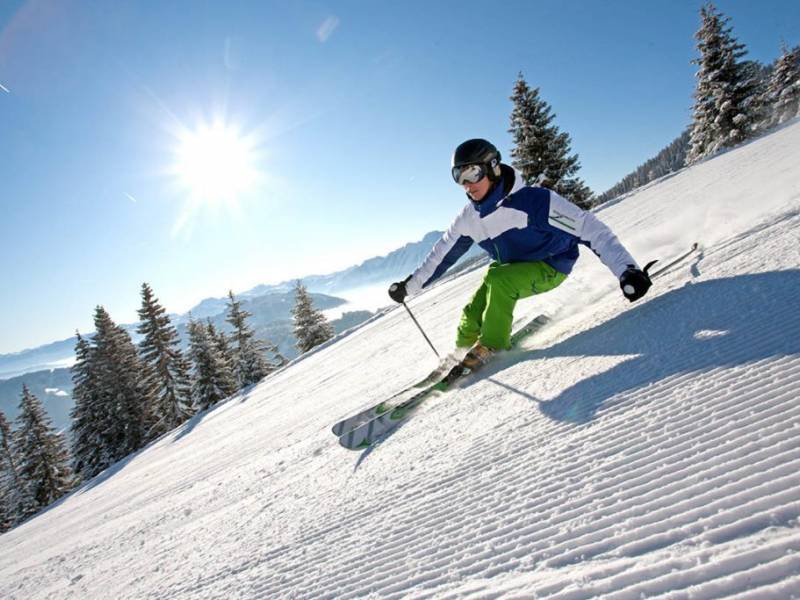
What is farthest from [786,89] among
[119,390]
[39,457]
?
[39,457]

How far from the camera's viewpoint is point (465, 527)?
1.64 m

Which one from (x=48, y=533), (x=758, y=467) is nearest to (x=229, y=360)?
(x=48, y=533)


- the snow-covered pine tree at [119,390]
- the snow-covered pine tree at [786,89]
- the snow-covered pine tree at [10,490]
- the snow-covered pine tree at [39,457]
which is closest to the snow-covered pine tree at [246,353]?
the snow-covered pine tree at [119,390]

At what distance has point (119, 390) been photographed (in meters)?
24.4

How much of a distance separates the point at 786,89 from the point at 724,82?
12389 millimetres

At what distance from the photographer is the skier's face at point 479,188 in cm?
357

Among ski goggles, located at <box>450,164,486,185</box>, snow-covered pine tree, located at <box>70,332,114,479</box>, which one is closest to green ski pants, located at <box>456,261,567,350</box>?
ski goggles, located at <box>450,164,486,185</box>

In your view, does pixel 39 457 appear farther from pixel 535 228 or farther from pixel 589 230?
pixel 589 230

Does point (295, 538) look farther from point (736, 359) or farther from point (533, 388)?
point (736, 359)

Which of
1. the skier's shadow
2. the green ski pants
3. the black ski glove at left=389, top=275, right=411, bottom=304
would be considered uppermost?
the black ski glove at left=389, top=275, right=411, bottom=304

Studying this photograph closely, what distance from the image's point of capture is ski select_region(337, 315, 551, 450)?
3.08m

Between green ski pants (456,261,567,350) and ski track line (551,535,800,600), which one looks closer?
ski track line (551,535,800,600)

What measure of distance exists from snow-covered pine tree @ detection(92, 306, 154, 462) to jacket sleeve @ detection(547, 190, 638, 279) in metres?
27.3

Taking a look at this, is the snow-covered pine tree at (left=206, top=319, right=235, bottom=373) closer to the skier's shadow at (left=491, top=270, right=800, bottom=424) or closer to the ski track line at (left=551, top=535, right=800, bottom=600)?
the skier's shadow at (left=491, top=270, right=800, bottom=424)
